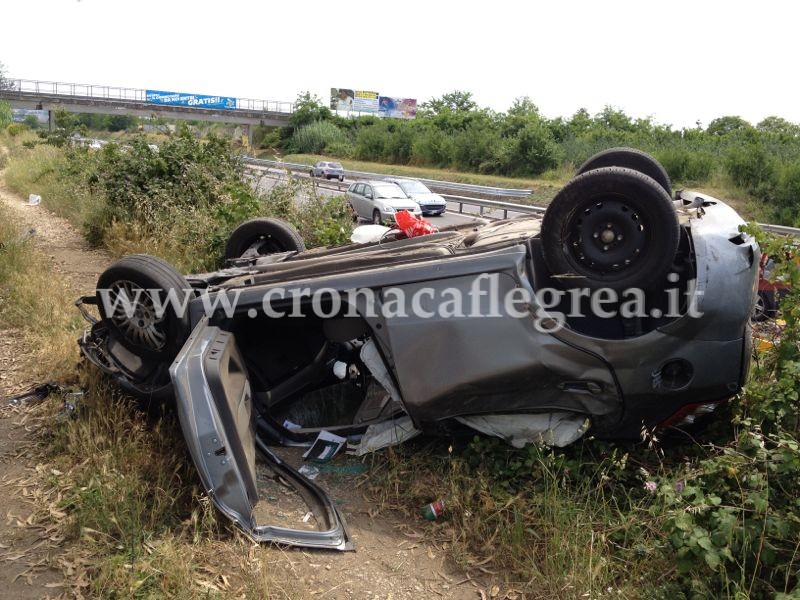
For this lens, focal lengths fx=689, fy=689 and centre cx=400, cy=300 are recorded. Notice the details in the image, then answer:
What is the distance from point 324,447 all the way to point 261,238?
2.69 m

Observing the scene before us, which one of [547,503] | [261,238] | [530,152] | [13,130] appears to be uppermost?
[13,130]

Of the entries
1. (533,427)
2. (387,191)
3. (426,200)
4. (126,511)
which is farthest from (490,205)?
(126,511)

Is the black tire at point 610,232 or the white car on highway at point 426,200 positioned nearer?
the black tire at point 610,232

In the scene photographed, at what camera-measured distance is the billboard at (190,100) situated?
62.7 meters

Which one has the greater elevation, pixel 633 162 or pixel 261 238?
pixel 633 162

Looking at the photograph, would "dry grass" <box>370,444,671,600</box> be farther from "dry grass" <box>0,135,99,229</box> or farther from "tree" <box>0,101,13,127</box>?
"tree" <box>0,101,13,127</box>

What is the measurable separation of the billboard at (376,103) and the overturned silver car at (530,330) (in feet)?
248

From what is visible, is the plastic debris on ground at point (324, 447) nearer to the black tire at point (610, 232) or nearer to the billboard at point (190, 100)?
the black tire at point (610, 232)

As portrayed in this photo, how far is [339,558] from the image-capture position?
325cm

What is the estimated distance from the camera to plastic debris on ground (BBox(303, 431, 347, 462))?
4117 mm

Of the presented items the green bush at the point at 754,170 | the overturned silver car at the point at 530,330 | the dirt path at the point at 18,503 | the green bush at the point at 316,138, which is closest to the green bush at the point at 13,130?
the green bush at the point at 316,138

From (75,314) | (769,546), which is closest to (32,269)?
(75,314)

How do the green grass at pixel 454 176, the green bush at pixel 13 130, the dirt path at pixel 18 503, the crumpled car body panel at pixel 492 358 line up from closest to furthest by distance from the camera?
the dirt path at pixel 18 503 < the crumpled car body panel at pixel 492 358 < the green grass at pixel 454 176 < the green bush at pixel 13 130

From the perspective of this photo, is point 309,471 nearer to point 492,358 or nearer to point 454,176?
point 492,358
